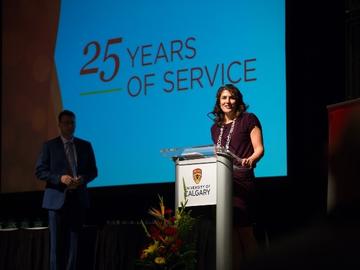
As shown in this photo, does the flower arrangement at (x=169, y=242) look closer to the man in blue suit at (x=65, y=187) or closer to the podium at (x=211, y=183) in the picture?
the podium at (x=211, y=183)

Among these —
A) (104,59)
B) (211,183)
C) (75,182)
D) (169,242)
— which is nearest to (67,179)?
(75,182)

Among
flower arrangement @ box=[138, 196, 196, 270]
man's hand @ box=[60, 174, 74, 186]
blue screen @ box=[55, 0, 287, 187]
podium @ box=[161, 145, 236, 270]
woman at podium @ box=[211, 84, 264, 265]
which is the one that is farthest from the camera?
blue screen @ box=[55, 0, 287, 187]

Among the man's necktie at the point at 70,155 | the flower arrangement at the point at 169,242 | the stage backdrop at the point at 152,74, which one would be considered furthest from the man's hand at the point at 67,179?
the flower arrangement at the point at 169,242

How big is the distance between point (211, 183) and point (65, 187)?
182 cm

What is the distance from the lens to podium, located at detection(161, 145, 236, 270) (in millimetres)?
3291

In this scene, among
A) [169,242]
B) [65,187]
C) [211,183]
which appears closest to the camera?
[211,183]

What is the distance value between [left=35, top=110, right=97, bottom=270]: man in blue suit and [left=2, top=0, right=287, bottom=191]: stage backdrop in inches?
27.7

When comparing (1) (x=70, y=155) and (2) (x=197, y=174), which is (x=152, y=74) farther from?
(2) (x=197, y=174)

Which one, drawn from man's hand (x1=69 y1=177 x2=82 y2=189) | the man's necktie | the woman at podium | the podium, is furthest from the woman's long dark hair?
the man's necktie

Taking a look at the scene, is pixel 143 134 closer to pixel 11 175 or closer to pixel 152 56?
pixel 152 56

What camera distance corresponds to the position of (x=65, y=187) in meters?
4.91

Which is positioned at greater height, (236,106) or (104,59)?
(104,59)

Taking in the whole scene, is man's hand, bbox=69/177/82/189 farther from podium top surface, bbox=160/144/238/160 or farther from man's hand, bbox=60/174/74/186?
podium top surface, bbox=160/144/238/160

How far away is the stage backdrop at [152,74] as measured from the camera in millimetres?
4977
